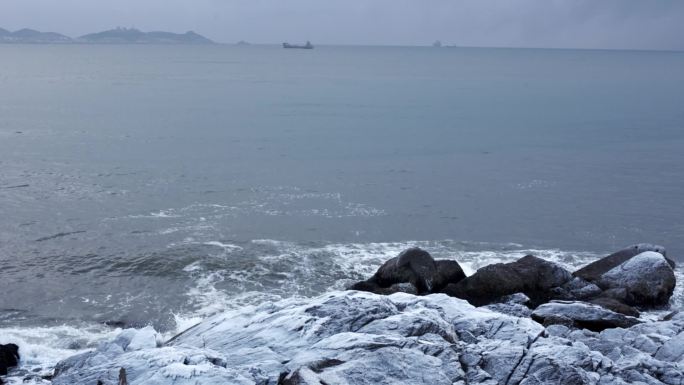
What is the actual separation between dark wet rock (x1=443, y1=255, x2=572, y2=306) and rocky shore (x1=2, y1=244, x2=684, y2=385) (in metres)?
2.69

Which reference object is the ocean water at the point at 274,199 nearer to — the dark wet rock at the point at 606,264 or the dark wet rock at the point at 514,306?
the dark wet rock at the point at 606,264

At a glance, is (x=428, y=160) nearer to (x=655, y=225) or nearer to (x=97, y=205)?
(x=655, y=225)

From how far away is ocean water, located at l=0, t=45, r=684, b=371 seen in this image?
36.7 m

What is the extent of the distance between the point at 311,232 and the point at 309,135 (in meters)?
37.6

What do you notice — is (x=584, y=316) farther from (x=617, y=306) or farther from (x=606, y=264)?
(x=606, y=264)

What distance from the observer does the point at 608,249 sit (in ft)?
145

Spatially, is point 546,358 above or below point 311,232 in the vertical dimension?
above

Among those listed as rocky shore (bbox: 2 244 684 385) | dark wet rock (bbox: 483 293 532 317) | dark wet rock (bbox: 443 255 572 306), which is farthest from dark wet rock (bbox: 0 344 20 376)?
dark wet rock (bbox: 483 293 532 317)

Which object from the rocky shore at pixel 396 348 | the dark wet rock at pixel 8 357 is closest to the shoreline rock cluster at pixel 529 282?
the rocky shore at pixel 396 348

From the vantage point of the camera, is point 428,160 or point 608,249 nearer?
point 608,249

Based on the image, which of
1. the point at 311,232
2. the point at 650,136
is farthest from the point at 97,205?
the point at 650,136

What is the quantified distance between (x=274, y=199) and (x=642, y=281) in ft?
90.1

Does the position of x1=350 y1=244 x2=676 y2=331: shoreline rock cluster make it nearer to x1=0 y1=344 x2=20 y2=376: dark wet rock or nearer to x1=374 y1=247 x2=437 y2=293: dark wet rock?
x1=374 y1=247 x2=437 y2=293: dark wet rock

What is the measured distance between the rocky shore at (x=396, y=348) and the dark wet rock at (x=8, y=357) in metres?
3.27
